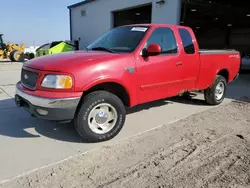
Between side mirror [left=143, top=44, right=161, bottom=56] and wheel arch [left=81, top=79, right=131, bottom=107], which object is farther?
side mirror [left=143, top=44, right=161, bottom=56]

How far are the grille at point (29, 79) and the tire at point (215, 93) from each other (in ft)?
14.0

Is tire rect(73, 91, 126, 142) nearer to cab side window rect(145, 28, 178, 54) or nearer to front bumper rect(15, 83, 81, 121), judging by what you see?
front bumper rect(15, 83, 81, 121)

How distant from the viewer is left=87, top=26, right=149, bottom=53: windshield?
14.4 ft

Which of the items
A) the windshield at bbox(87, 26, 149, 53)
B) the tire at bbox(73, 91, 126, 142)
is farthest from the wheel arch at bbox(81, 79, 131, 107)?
the windshield at bbox(87, 26, 149, 53)

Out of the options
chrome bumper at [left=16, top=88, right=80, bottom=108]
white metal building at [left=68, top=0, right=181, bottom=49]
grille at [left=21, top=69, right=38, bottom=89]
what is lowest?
chrome bumper at [left=16, top=88, right=80, bottom=108]

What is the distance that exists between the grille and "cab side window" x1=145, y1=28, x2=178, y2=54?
2127 millimetres

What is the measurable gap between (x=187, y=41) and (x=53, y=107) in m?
3.31

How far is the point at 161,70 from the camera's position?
15.0 ft

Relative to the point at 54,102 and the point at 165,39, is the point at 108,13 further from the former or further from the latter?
the point at 54,102

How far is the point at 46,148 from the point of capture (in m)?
3.68

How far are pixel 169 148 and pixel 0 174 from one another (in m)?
2.37

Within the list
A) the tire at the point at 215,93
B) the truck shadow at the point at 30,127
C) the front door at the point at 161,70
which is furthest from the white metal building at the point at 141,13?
the truck shadow at the point at 30,127

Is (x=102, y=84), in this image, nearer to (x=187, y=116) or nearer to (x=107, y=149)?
(x=107, y=149)

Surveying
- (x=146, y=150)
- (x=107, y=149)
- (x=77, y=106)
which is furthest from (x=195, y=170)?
(x=77, y=106)
